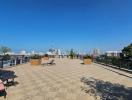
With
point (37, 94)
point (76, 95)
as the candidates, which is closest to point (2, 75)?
point (37, 94)

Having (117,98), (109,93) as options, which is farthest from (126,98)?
(109,93)

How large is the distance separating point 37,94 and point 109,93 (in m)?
3.57

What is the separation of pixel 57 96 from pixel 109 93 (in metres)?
2.74

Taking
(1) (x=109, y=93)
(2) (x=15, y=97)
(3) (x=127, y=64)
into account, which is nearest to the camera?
(2) (x=15, y=97)

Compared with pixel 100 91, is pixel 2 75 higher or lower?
higher

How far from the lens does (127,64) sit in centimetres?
1958

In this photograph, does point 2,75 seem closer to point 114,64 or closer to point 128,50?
point 114,64

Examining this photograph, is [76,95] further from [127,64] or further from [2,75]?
[127,64]

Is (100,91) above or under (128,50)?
under

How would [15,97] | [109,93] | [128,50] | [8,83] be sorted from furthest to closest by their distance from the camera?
[128,50] → [8,83] → [109,93] → [15,97]

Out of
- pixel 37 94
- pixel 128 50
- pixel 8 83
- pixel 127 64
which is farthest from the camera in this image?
pixel 128 50

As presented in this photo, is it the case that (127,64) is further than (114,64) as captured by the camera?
No

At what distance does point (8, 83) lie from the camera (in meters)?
11.5

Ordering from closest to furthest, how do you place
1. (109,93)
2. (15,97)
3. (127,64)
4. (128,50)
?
(15,97) < (109,93) < (127,64) < (128,50)
